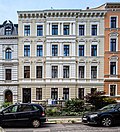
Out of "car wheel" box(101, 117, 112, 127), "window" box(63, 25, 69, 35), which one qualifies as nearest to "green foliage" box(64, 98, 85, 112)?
"car wheel" box(101, 117, 112, 127)

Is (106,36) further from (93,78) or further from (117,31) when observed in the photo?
(93,78)

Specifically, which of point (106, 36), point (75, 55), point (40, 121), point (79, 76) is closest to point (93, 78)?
point (79, 76)

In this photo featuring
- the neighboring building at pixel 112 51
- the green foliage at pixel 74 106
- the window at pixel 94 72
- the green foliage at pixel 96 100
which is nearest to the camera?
the green foliage at pixel 74 106

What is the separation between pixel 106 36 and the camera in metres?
35.1

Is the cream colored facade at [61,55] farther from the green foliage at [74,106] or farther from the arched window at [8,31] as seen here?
the green foliage at [74,106]

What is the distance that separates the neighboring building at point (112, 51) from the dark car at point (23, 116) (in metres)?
20.9

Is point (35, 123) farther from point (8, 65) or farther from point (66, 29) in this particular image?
point (66, 29)

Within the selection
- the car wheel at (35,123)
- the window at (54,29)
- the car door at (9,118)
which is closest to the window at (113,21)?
the window at (54,29)

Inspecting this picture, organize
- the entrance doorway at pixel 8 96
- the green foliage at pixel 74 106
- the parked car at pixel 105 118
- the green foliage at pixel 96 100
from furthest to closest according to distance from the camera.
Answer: the entrance doorway at pixel 8 96 → the green foliage at pixel 96 100 → the green foliage at pixel 74 106 → the parked car at pixel 105 118

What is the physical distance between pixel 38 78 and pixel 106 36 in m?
12.2

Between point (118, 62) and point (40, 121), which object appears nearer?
point (40, 121)

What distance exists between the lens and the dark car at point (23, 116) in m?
15.2

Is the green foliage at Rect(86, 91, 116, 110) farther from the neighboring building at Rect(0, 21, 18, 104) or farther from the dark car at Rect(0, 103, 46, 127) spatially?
the neighboring building at Rect(0, 21, 18, 104)

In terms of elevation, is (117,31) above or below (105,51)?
above
